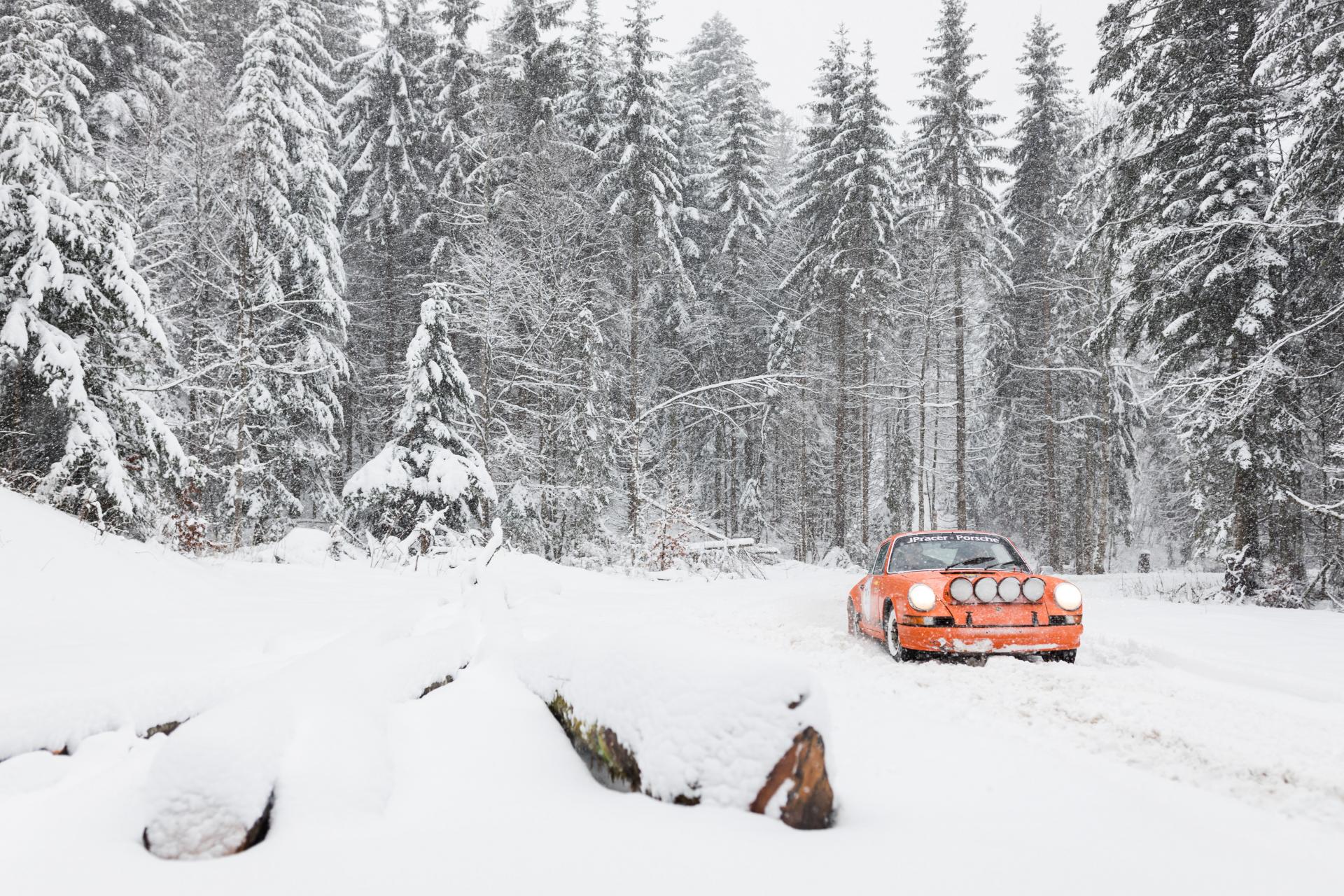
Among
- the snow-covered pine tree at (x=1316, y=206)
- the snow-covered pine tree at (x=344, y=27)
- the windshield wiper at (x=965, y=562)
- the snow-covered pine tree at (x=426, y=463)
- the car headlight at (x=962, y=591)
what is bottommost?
the car headlight at (x=962, y=591)

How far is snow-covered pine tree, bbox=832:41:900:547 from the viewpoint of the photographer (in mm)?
23922

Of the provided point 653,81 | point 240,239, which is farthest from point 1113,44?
point 240,239

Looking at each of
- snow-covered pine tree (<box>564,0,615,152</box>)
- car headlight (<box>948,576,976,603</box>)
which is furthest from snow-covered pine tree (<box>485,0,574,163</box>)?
car headlight (<box>948,576,976,603</box>)

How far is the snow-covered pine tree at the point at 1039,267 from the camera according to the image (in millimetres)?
25359

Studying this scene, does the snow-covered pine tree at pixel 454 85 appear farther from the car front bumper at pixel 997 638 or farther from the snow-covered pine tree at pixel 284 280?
the car front bumper at pixel 997 638

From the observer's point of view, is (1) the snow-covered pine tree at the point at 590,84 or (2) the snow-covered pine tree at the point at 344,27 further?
(2) the snow-covered pine tree at the point at 344,27

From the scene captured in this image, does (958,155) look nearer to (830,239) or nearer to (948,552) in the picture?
(830,239)

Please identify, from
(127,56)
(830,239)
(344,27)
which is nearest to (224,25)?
(344,27)

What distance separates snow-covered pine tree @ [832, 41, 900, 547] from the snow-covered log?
2143 cm

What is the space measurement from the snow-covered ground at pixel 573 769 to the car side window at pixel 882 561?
70.5 inches

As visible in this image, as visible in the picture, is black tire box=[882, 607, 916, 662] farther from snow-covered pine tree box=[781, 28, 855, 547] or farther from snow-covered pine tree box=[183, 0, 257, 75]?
snow-covered pine tree box=[183, 0, 257, 75]

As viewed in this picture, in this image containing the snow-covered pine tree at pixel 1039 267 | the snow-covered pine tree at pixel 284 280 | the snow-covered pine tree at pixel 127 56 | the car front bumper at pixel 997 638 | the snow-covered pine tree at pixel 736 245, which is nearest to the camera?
the car front bumper at pixel 997 638

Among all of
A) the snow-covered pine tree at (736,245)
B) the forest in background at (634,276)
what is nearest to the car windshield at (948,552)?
the forest in background at (634,276)

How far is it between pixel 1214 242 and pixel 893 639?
442 inches
